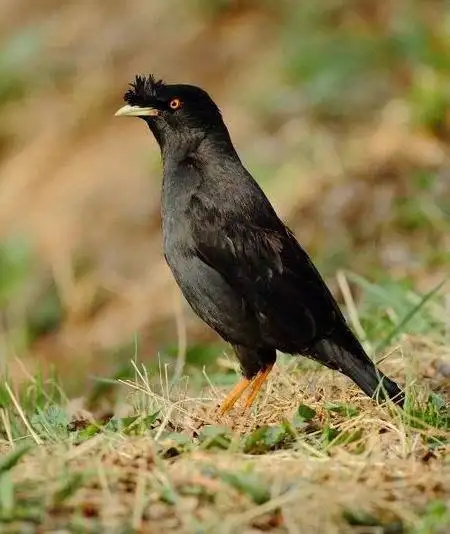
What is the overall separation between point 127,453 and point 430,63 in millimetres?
6330

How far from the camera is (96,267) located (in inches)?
354

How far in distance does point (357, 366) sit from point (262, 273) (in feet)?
1.59

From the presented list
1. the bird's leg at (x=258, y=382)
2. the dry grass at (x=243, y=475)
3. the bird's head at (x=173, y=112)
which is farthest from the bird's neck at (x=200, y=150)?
the dry grass at (x=243, y=475)

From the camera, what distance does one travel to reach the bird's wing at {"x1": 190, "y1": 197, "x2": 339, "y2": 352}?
171 inches

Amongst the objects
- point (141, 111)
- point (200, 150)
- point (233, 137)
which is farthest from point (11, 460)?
point (233, 137)

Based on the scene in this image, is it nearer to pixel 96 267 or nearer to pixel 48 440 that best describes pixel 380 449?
pixel 48 440

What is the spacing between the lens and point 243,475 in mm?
3100

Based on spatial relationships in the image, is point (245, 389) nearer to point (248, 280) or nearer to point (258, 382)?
point (258, 382)

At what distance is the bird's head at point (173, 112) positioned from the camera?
4.80m

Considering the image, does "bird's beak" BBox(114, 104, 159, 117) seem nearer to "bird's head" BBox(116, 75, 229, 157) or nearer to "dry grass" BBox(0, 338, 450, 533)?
"bird's head" BBox(116, 75, 229, 157)

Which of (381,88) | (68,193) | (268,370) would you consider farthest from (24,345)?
(268,370)

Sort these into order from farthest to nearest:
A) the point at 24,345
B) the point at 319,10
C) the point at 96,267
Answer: the point at 319,10 → the point at 96,267 → the point at 24,345

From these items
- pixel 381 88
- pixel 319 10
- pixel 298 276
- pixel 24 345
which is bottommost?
pixel 24 345

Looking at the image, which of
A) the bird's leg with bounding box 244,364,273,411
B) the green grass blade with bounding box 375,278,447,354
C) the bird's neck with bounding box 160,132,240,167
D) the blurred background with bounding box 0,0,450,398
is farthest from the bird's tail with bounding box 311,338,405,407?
the blurred background with bounding box 0,0,450,398
